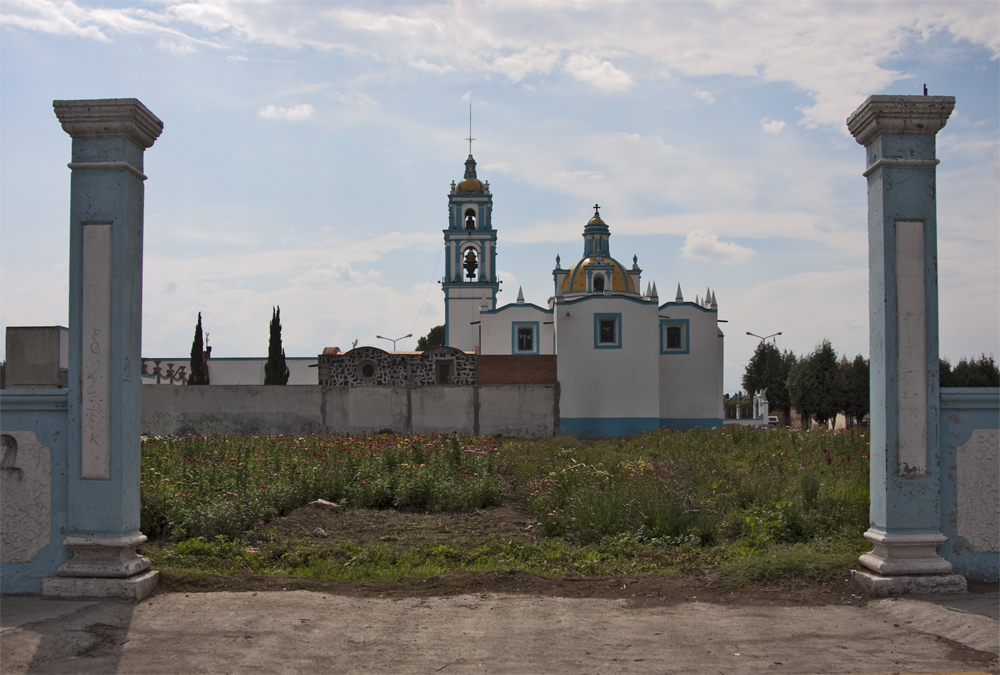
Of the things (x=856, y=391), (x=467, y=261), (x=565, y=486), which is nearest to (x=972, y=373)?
(x=856, y=391)

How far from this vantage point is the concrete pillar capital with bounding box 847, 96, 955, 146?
629 centimetres

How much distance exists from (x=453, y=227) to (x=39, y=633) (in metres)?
44.5

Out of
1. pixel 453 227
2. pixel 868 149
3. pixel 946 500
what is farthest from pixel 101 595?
pixel 453 227

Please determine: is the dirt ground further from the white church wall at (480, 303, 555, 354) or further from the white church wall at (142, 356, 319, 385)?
the white church wall at (142, 356, 319, 385)

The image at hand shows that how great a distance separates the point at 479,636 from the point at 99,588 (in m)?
2.80

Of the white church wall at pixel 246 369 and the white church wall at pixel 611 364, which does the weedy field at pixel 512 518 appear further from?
the white church wall at pixel 246 369

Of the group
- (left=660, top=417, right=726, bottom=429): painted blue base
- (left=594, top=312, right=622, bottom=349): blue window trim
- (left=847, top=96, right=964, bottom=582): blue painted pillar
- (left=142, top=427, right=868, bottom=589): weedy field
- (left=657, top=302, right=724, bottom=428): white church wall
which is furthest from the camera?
(left=657, top=302, right=724, bottom=428): white church wall

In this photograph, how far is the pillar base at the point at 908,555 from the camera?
6.04 meters

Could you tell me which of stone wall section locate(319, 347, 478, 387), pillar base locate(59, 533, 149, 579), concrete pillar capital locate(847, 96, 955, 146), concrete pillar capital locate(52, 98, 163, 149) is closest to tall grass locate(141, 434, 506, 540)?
pillar base locate(59, 533, 149, 579)

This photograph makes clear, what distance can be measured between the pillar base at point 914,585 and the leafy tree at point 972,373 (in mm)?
39070

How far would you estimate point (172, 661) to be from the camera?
4.88m

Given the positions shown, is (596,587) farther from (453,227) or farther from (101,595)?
(453,227)

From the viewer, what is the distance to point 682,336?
36.4 meters

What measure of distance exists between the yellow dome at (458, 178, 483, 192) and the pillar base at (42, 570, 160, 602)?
147ft
